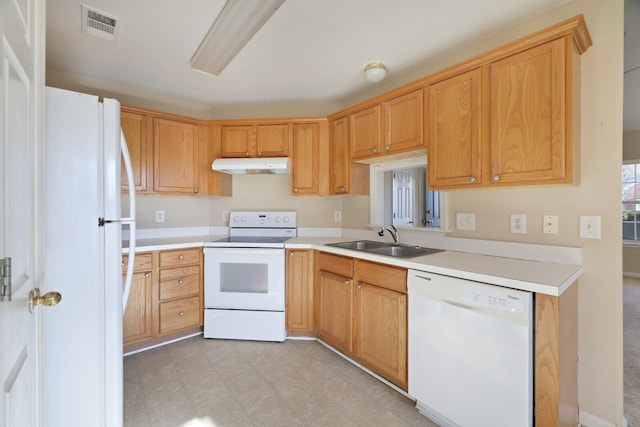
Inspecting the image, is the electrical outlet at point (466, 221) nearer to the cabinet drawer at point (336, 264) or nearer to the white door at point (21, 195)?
the cabinet drawer at point (336, 264)

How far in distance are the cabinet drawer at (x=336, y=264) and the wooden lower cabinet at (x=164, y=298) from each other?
113 centimetres

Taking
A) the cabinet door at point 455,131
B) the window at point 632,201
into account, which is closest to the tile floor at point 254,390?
the cabinet door at point 455,131

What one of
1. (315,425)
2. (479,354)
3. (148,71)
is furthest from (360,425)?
(148,71)

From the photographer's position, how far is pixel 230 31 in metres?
1.84

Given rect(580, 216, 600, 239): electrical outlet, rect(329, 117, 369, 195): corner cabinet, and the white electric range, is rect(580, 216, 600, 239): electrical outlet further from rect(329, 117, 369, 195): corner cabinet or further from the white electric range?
the white electric range

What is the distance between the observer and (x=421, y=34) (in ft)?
6.20

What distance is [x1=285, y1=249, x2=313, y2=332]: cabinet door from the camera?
8.32 feet

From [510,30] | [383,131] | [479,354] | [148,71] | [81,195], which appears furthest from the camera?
[148,71]

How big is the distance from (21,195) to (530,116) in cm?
208

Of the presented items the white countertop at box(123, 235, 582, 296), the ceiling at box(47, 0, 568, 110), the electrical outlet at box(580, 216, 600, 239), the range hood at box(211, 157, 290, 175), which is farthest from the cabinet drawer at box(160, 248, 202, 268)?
the electrical outlet at box(580, 216, 600, 239)

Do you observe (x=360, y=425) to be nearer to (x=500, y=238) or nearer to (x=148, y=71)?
(x=500, y=238)

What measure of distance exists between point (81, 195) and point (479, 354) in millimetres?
1932

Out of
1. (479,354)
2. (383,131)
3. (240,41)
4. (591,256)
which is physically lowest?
(479,354)

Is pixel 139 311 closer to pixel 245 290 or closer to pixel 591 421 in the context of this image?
pixel 245 290
